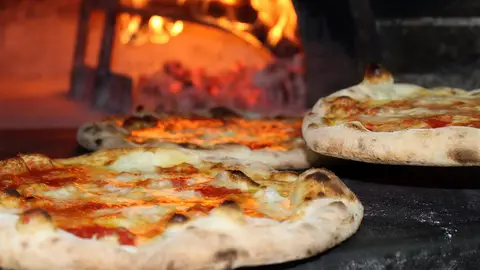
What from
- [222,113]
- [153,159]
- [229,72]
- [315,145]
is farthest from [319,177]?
[229,72]

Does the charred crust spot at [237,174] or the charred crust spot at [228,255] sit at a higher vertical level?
the charred crust spot at [237,174]

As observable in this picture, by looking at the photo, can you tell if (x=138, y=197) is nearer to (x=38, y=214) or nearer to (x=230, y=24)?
(x=38, y=214)

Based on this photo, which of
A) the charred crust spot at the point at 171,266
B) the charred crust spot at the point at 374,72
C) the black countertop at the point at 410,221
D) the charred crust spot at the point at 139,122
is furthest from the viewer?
the charred crust spot at the point at 139,122

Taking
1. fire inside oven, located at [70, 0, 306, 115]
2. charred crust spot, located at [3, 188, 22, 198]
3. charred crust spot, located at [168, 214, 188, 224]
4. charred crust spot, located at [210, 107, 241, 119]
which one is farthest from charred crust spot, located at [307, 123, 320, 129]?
fire inside oven, located at [70, 0, 306, 115]

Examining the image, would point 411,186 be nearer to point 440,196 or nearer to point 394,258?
point 440,196

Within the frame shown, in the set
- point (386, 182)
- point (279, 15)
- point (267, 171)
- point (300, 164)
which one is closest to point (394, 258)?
point (267, 171)

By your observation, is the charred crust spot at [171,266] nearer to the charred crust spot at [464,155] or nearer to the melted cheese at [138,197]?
the melted cheese at [138,197]

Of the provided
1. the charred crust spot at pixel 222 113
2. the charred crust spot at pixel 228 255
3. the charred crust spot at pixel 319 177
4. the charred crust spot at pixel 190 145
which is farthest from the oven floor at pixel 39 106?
the charred crust spot at pixel 228 255
